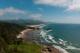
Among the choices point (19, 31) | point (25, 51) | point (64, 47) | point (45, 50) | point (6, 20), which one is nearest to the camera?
point (25, 51)

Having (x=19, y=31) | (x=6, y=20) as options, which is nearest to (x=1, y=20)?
(x=6, y=20)

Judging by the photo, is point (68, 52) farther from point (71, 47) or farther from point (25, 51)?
point (25, 51)

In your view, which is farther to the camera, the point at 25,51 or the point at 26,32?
the point at 26,32

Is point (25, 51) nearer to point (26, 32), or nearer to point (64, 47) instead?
point (64, 47)

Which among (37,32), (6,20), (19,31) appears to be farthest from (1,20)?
(37,32)

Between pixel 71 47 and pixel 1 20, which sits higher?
pixel 1 20

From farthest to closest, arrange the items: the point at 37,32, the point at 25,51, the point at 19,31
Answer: the point at 37,32
the point at 19,31
the point at 25,51
